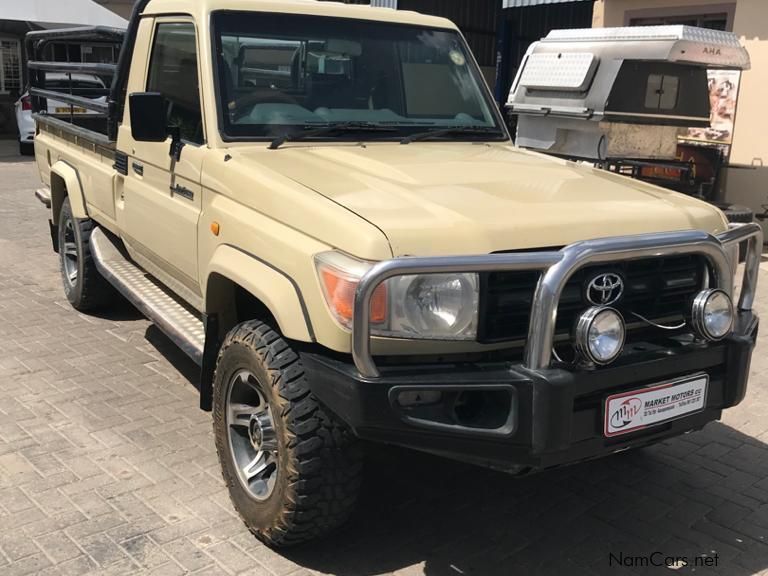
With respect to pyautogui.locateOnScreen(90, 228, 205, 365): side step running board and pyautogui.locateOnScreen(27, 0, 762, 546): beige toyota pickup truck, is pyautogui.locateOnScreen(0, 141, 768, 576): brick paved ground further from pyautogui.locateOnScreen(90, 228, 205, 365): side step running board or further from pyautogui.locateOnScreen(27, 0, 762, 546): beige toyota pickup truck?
pyautogui.locateOnScreen(90, 228, 205, 365): side step running board

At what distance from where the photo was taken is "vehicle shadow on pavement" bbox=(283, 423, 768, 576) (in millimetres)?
3205

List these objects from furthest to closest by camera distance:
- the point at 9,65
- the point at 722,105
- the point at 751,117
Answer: the point at 9,65
the point at 722,105
the point at 751,117

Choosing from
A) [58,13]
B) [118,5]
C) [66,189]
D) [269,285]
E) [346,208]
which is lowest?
[66,189]

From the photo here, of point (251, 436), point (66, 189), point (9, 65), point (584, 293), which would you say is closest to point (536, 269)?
point (584, 293)

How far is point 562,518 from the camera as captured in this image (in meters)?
3.57

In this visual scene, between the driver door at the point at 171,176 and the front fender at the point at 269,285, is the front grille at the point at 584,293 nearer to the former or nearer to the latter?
the front fender at the point at 269,285

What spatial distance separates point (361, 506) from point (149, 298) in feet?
6.09

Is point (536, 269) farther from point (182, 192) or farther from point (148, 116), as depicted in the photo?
point (148, 116)

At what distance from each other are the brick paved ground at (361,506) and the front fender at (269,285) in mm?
970

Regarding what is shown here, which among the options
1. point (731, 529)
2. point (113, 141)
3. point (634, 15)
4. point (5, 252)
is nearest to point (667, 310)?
point (731, 529)

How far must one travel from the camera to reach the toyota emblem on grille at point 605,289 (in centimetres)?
283

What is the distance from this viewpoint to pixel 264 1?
4066 mm

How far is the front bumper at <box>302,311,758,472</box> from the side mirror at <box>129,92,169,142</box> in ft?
5.33

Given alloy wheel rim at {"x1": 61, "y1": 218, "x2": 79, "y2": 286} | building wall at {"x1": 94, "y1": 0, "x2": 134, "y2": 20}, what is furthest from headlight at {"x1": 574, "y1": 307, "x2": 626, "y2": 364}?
building wall at {"x1": 94, "y1": 0, "x2": 134, "y2": 20}
